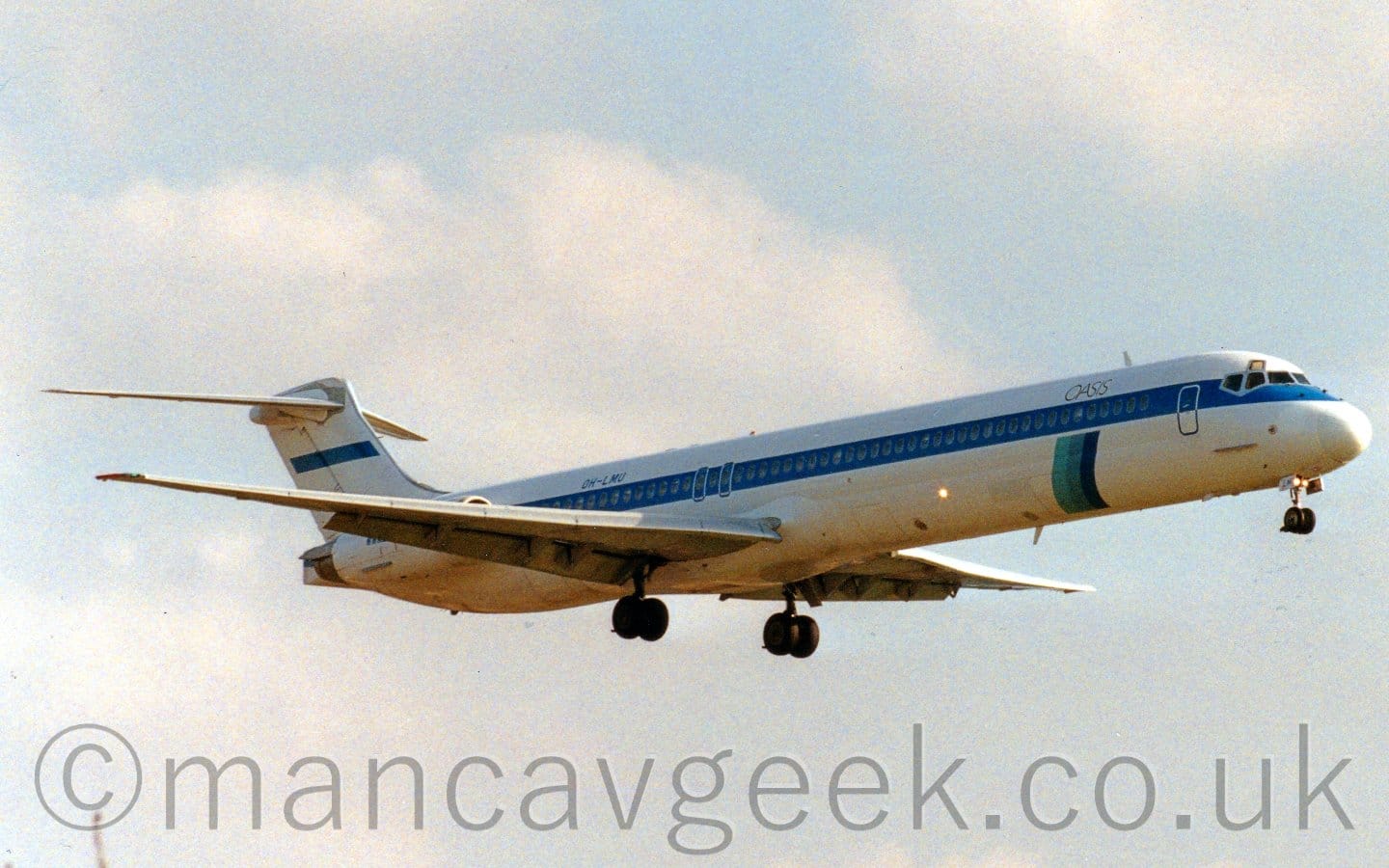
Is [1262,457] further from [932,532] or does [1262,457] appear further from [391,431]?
[391,431]

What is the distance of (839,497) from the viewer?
38.5 metres

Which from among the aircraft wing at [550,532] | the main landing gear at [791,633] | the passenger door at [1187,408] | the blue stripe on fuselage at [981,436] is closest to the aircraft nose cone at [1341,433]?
the blue stripe on fuselage at [981,436]

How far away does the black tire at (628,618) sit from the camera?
40.5 metres

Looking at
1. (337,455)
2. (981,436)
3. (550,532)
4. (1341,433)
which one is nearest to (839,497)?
(981,436)

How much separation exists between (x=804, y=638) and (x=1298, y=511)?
1119cm

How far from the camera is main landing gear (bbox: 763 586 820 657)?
43.3 m

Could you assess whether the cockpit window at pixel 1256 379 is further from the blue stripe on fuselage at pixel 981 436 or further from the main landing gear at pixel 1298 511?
the main landing gear at pixel 1298 511

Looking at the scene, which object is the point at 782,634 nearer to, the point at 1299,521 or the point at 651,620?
the point at 651,620

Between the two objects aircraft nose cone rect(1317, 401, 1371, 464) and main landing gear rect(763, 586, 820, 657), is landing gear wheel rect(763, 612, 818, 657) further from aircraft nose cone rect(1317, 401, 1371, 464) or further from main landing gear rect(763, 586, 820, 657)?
aircraft nose cone rect(1317, 401, 1371, 464)

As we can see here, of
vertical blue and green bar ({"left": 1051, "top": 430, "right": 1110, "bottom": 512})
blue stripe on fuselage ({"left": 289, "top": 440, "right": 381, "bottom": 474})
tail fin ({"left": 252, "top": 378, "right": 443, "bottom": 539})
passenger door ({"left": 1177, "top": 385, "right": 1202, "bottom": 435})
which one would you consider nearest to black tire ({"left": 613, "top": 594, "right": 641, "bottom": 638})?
tail fin ({"left": 252, "top": 378, "right": 443, "bottom": 539})

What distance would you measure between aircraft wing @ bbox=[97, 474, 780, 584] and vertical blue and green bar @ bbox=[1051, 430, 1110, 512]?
16.9 feet

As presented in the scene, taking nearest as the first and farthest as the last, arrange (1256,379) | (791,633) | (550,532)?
(1256,379) → (550,532) → (791,633)

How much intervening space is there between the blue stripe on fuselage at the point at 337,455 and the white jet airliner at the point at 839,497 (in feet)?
4.92

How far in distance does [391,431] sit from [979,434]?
51.5 ft
